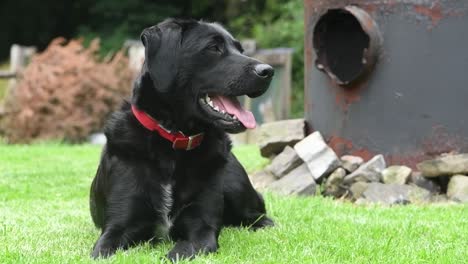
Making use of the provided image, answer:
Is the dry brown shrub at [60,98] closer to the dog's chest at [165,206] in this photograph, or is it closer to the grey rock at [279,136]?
the grey rock at [279,136]

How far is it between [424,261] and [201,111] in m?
1.23

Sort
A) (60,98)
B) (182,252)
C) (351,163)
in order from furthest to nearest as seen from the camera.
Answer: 1. (60,98)
2. (351,163)
3. (182,252)

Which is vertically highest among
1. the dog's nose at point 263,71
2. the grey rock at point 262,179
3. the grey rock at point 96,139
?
the dog's nose at point 263,71

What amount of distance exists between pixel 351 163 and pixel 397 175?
396 mm

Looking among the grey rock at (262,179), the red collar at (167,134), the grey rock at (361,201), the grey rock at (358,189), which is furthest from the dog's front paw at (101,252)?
the grey rock at (262,179)

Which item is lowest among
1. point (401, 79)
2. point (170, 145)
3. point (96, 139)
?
point (96, 139)

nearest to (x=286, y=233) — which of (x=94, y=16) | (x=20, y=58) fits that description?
(x=20, y=58)

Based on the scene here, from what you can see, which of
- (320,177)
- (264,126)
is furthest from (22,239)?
(264,126)

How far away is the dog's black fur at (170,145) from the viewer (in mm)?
3555

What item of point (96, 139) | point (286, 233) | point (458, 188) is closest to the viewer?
point (286, 233)

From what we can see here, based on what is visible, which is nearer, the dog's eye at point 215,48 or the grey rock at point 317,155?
the dog's eye at point 215,48

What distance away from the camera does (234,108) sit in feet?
11.9

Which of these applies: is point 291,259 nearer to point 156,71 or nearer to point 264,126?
point 156,71

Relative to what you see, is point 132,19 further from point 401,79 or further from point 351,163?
point 401,79
